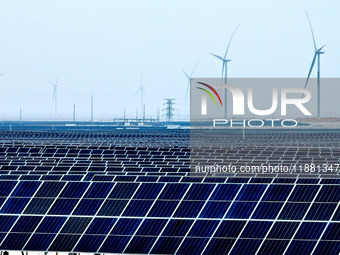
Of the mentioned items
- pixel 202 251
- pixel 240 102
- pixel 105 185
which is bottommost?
pixel 202 251

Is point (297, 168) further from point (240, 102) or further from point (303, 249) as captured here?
point (303, 249)

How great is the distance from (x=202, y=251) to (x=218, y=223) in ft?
7.21

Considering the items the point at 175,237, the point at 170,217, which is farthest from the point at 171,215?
the point at 175,237

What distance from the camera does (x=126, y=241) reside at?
3909 cm

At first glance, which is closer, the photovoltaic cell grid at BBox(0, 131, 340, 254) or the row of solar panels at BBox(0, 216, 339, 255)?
the row of solar panels at BBox(0, 216, 339, 255)

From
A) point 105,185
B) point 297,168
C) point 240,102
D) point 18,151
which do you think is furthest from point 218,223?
point 18,151

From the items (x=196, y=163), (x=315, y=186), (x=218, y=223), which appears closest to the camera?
Answer: (x=218, y=223)

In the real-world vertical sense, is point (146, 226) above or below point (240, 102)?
below

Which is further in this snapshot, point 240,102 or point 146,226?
point 240,102

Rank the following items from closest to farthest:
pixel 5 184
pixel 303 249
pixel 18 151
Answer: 1. pixel 303 249
2. pixel 5 184
3. pixel 18 151

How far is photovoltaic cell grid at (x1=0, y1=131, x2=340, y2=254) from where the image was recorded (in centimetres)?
3825

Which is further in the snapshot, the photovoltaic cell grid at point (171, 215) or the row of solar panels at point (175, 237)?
the photovoltaic cell grid at point (171, 215)

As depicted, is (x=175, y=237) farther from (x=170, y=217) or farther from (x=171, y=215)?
(x=171, y=215)

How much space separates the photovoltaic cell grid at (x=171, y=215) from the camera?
3825 centimetres
